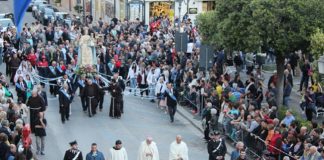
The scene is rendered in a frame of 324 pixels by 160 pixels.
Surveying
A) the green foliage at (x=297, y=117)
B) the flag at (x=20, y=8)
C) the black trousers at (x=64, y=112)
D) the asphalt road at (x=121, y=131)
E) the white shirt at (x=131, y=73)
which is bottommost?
the asphalt road at (x=121, y=131)

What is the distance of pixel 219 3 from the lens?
110ft

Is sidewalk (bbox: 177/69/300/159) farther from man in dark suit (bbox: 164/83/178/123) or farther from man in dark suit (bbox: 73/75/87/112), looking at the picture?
man in dark suit (bbox: 73/75/87/112)

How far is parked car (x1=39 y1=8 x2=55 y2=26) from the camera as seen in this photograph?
5662 cm

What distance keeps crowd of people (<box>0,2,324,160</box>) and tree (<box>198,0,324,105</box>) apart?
1.61 metres

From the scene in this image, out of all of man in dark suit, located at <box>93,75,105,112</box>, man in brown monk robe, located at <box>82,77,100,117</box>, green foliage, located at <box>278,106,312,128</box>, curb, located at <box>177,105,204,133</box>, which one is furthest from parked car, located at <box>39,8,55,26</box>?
green foliage, located at <box>278,106,312,128</box>

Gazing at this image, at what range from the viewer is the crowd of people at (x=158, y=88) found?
24797mm

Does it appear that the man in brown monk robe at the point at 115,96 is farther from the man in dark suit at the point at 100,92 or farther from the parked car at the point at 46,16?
the parked car at the point at 46,16

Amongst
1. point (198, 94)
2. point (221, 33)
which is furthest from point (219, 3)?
point (198, 94)

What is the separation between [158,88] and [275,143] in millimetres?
9849

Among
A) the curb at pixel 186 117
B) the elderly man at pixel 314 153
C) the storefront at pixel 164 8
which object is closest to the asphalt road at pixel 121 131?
the curb at pixel 186 117

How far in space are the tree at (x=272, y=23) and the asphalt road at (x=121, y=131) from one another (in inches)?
141

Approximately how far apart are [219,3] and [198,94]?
131 inches

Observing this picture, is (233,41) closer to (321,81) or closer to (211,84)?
(211,84)

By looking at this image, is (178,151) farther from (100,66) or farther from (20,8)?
(100,66)
